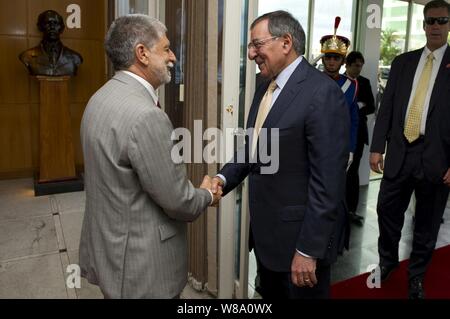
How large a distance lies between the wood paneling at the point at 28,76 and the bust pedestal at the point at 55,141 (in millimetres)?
626

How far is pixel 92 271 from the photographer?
1.38 meters

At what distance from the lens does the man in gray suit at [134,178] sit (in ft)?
3.73

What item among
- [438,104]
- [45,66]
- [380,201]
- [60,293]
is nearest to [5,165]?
[45,66]

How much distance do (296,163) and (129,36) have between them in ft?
2.29

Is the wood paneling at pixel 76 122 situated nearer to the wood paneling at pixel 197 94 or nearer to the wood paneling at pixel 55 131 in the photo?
the wood paneling at pixel 55 131

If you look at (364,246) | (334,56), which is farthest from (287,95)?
(364,246)

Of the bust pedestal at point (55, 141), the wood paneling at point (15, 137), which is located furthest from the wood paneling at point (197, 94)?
the wood paneling at point (15, 137)

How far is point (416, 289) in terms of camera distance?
2.36m

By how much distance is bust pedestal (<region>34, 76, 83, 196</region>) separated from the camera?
4.31 metres

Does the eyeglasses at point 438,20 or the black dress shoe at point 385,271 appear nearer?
the eyeglasses at point 438,20

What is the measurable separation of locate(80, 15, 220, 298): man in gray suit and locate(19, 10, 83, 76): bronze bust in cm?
344

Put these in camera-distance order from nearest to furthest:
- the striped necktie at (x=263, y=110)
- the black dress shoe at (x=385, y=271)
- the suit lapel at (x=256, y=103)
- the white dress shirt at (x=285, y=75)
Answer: the white dress shirt at (x=285, y=75)
the striped necktie at (x=263, y=110)
the suit lapel at (x=256, y=103)
the black dress shoe at (x=385, y=271)

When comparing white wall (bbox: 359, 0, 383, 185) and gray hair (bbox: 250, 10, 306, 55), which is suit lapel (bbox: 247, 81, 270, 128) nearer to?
gray hair (bbox: 250, 10, 306, 55)

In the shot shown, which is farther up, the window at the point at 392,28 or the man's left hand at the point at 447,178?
the window at the point at 392,28
